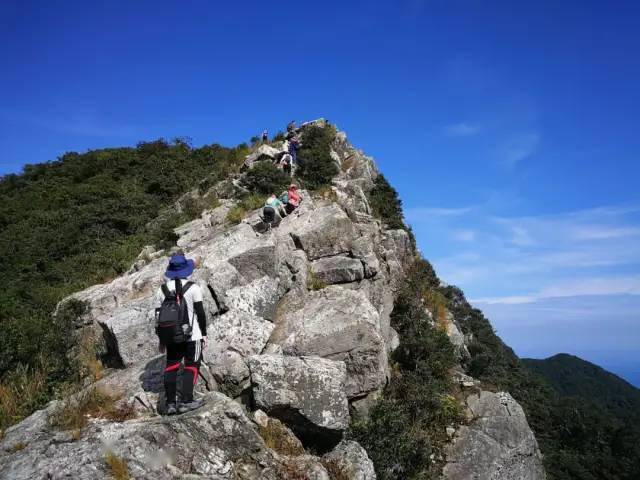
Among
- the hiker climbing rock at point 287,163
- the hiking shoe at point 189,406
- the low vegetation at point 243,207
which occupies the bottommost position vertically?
the hiking shoe at point 189,406

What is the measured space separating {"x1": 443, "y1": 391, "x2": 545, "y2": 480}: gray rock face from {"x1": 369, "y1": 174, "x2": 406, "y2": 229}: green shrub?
35.4ft

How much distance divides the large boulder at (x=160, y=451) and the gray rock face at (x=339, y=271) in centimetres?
632

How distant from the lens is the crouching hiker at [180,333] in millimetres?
6418

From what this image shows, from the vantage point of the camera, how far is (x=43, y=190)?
88.3 ft

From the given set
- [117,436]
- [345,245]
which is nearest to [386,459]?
[117,436]

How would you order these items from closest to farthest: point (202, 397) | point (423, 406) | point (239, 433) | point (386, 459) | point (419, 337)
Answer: point (239, 433)
point (202, 397)
point (386, 459)
point (423, 406)
point (419, 337)

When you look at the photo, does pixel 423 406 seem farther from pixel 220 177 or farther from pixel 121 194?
pixel 121 194

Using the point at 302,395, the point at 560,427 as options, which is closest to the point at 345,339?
the point at 302,395

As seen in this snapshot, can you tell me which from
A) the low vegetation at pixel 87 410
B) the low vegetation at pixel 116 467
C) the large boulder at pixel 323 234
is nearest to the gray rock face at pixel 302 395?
the low vegetation at pixel 87 410

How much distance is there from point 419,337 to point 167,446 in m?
8.40

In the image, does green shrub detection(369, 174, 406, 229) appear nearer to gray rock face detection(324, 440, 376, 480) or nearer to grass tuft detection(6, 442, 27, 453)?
gray rock face detection(324, 440, 376, 480)

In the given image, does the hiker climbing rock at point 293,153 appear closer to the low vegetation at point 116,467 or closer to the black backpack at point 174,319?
Answer: the black backpack at point 174,319

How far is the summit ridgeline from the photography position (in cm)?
599

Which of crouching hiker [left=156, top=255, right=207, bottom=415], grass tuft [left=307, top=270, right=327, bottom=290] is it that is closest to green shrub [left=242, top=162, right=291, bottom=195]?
grass tuft [left=307, top=270, right=327, bottom=290]
